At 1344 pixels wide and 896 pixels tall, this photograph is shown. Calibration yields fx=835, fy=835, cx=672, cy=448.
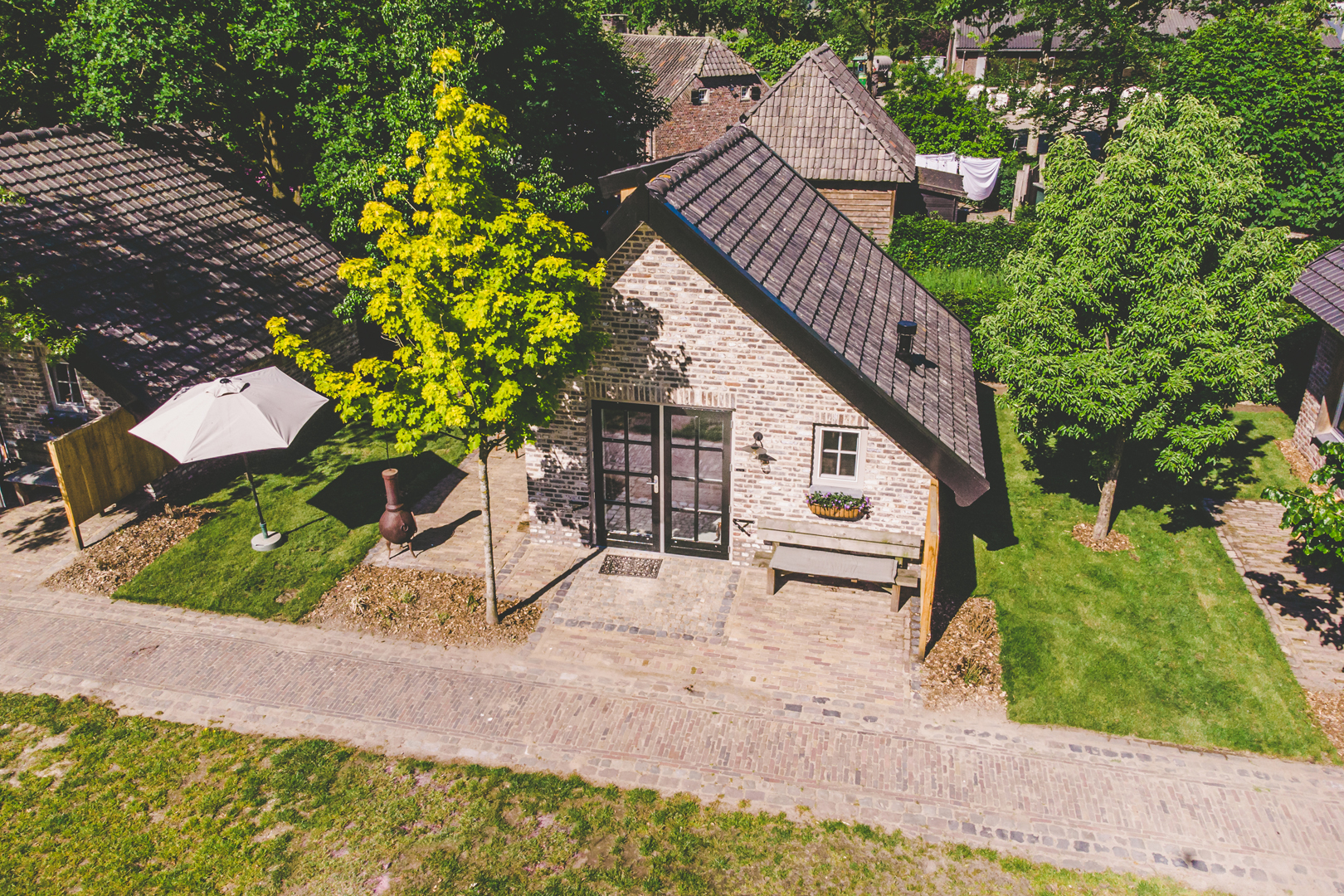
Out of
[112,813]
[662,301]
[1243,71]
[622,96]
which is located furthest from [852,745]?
[1243,71]

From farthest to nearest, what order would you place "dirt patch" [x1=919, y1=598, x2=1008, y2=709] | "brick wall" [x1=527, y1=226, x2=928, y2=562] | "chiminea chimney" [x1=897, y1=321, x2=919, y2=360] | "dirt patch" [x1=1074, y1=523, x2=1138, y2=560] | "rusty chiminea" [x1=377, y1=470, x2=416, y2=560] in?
"dirt patch" [x1=1074, y1=523, x2=1138, y2=560]
"rusty chiminea" [x1=377, y1=470, x2=416, y2=560]
"chiminea chimney" [x1=897, y1=321, x2=919, y2=360]
"brick wall" [x1=527, y1=226, x2=928, y2=562]
"dirt patch" [x1=919, y1=598, x2=1008, y2=709]

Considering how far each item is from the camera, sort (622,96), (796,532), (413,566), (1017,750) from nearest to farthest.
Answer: (1017,750)
(796,532)
(413,566)
(622,96)

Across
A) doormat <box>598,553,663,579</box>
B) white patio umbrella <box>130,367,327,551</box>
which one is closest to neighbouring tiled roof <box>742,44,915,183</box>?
doormat <box>598,553,663,579</box>

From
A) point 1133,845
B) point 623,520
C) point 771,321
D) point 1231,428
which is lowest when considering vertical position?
point 1133,845

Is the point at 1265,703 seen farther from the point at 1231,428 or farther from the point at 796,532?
the point at 796,532

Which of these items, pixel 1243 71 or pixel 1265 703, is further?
pixel 1243 71

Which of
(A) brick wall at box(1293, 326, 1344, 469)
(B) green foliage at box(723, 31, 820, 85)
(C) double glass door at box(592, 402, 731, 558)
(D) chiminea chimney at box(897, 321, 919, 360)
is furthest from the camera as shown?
(B) green foliage at box(723, 31, 820, 85)

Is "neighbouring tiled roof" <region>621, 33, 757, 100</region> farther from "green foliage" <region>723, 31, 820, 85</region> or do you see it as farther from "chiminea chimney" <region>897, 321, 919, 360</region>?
"chiminea chimney" <region>897, 321, 919, 360</region>

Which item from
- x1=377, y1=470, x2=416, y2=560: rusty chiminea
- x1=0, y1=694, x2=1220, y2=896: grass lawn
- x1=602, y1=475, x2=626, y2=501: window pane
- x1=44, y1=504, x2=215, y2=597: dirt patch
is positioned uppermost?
x1=602, y1=475, x2=626, y2=501: window pane
